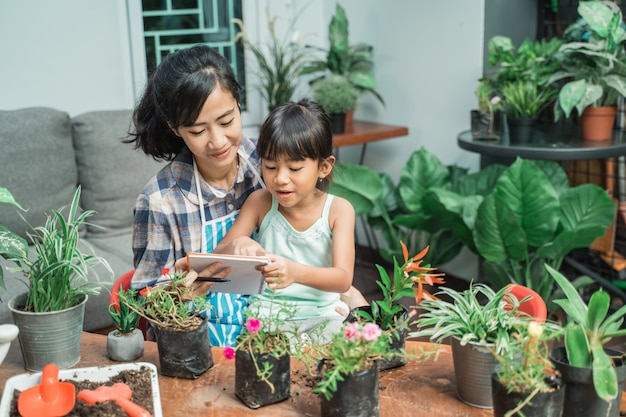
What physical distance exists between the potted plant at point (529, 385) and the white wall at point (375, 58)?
2528 millimetres

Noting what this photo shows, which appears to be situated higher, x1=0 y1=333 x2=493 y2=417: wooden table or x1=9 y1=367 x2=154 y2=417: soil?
x1=9 y1=367 x2=154 y2=417: soil

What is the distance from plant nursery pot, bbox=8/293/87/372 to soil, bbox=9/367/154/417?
14 cm

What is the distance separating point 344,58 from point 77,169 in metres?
1.49

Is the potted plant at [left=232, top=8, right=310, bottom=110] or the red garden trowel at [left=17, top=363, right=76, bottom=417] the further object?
the potted plant at [left=232, top=8, right=310, bottom=110]

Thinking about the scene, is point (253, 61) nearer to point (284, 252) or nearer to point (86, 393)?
point (284, 252)

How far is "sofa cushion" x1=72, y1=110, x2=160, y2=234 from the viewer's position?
3.04 m

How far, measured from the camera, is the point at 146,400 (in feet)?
3.90

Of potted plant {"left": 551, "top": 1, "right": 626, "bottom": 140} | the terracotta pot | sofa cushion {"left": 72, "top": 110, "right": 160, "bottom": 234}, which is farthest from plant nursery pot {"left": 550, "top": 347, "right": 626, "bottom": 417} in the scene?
sofa cushion {"left": 72, "top": 110, "right": 160, "bottom": 234}

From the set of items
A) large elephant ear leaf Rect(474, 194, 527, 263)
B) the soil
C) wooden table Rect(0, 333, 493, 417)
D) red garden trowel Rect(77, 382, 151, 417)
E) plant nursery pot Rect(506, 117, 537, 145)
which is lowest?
large elephant ear leaf Rect(474, 194, 527, 263)

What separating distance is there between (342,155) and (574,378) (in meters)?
3.30

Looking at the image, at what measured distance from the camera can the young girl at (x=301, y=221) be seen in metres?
1.54

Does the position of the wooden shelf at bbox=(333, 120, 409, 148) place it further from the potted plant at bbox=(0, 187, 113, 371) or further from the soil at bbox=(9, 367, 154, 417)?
the soil at bbox=(9, 367, 154, 417)

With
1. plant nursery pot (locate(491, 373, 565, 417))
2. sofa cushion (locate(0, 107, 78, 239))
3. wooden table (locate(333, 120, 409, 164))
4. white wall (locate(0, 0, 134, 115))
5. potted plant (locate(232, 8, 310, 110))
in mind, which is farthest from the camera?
potted plant (locate(232, 8, 310, 110))

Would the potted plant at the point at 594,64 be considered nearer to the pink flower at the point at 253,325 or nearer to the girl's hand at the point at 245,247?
the girl's hand at the point at 245,247
